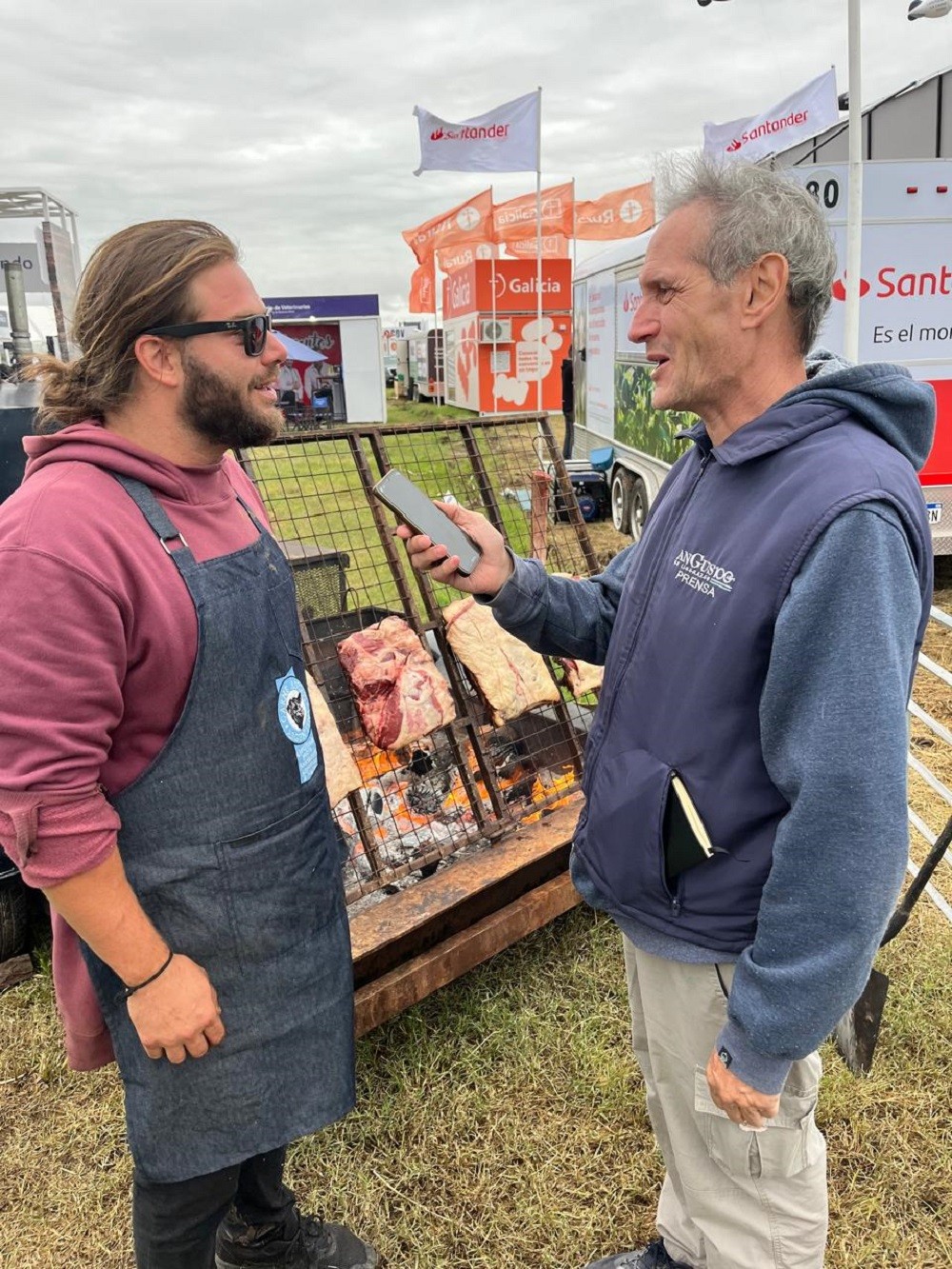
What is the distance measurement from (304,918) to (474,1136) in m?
1.39

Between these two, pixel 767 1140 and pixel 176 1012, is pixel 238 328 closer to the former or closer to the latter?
pixel 176 1012

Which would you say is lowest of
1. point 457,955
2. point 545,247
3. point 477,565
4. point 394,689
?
point 457,955

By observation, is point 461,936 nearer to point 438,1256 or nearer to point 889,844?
point 438,1256

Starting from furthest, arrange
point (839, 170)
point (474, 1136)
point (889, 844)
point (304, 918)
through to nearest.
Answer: point (839, 170) → point (474, 1136) → point (304, 918) → point (889, 844)

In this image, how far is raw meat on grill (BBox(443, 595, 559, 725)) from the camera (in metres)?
3.28

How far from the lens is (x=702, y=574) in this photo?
1.53 m

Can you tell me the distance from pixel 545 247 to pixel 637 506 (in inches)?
708

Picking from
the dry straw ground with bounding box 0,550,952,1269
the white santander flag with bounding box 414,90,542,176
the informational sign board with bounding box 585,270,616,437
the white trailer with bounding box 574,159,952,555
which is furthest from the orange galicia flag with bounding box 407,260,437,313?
the dry straw ground with bounding box 0,550,952,1269

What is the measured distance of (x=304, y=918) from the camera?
1.83 metres

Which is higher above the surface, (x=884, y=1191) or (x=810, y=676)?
→ (x=810, y=676)

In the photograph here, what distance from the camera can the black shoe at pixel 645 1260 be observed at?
215 cm

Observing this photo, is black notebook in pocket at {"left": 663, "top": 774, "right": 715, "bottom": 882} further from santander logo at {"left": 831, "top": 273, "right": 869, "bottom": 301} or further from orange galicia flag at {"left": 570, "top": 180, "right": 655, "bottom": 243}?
orange galicia flag at {"left": 570, "top": 180, "right": 655, "bottom": 243}

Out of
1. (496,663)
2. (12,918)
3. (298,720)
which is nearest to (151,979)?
(298,720)

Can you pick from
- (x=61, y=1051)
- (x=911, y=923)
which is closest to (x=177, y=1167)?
(x=61, y=1051)
